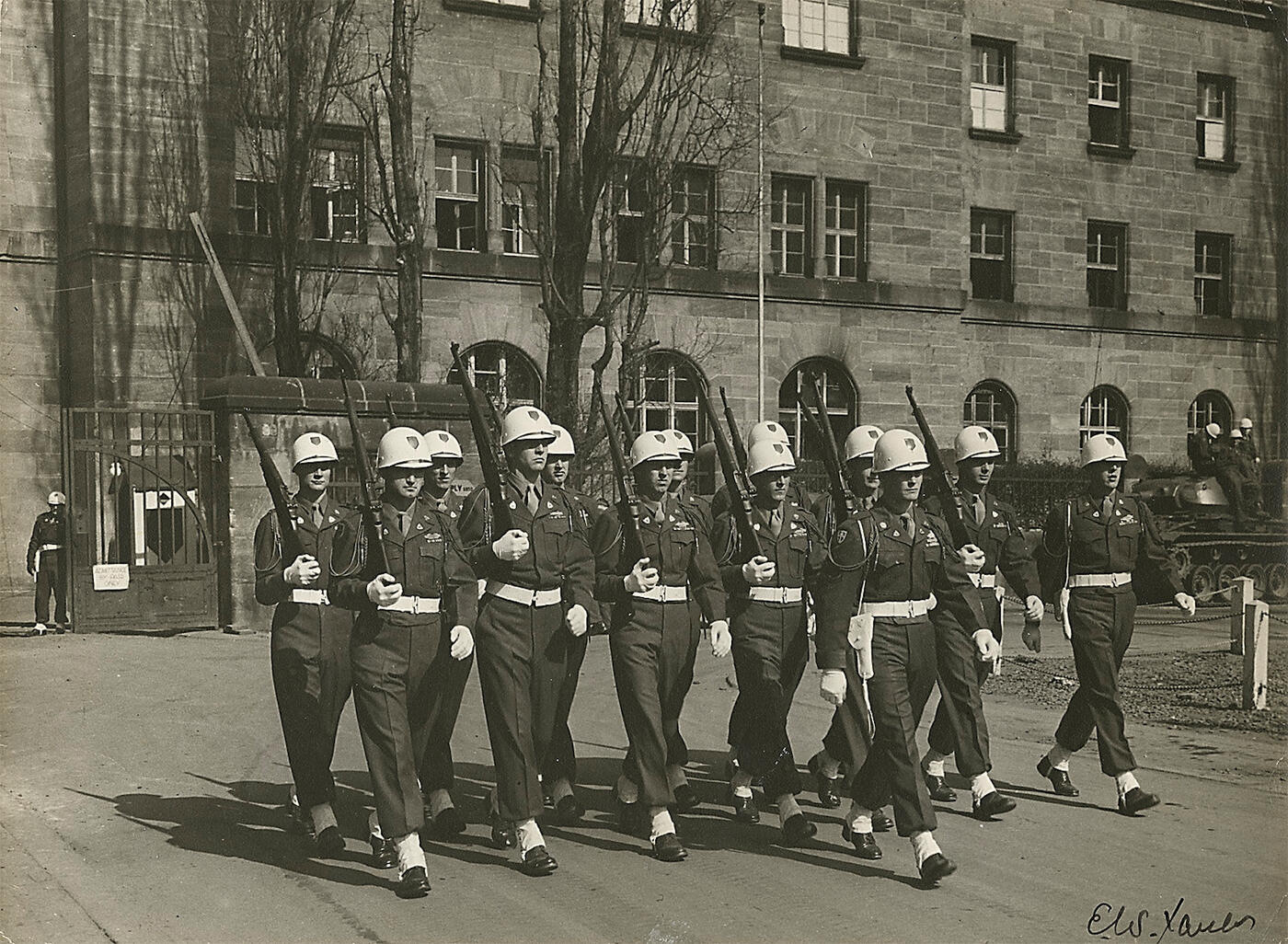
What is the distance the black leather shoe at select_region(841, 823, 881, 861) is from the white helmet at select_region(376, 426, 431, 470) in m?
2.87

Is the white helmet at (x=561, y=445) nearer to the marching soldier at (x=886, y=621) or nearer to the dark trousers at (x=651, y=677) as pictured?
the dark trousers at (x=651, y=677)

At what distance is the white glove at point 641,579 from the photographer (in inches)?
292

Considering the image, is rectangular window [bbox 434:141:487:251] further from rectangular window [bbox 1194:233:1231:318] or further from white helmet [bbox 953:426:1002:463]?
rectangular window [bbox 1194:233:1231:318]

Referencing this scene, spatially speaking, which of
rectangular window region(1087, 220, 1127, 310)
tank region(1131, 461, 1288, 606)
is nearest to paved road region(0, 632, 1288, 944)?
tank region(1131, 461, 1288, 606)

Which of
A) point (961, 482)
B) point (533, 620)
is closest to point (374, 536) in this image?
point (533, 620)

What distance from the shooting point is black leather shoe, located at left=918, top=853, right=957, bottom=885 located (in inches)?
258

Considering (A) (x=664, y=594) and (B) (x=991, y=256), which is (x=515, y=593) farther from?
(B) (x=991, y=256)

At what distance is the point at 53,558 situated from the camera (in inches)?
676

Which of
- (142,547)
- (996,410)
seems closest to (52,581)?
(142,547)

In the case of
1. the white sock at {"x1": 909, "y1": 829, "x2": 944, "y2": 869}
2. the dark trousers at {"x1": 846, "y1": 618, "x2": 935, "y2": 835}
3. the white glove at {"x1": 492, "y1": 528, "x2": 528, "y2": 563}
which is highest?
the white glove at {"x1": 492, "y1": 528, "x2": 528, "y2": 563}

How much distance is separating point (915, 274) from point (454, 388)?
12.6m

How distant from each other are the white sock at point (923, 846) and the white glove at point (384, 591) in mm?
2685

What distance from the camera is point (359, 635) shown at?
6.96 m
